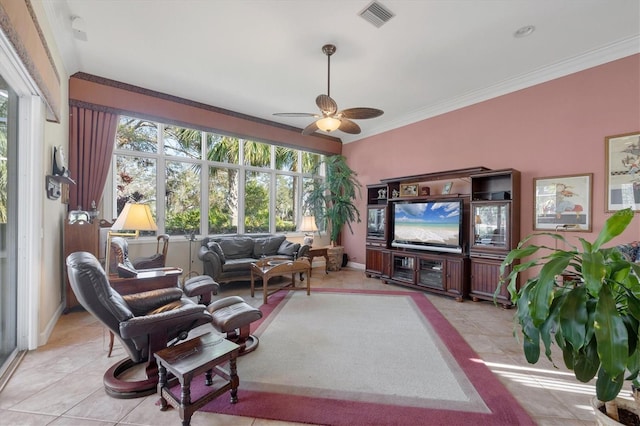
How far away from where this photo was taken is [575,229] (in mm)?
3648

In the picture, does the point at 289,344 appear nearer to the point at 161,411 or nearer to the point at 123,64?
the point at 161,411

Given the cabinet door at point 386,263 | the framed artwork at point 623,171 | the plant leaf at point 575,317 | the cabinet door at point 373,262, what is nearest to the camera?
the plant leaf at point 575,317

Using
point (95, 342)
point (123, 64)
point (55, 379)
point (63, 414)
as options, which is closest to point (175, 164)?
point (123, 64)

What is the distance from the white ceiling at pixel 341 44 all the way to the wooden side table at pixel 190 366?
119 inches

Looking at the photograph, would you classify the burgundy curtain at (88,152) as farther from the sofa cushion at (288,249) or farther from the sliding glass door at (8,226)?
the sofa cushion at (288,249)

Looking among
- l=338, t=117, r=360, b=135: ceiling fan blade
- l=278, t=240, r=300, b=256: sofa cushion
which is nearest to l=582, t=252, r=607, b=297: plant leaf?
l=338, t=117, r=360, b=135: ceiling fan blade

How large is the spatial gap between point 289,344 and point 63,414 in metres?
1.68

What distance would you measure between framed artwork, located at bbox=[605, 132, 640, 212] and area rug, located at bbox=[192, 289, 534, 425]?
8.10 ft

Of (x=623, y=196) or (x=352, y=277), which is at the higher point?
(x=623, y=196)

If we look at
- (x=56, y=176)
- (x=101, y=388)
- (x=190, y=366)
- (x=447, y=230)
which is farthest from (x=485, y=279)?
(x=56, y=176)

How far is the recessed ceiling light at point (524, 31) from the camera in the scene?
309cm

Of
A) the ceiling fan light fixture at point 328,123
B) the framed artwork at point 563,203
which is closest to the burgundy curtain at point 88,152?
the ceiling fan light fixture at point 328,123

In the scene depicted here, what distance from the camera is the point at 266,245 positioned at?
5.80 meters

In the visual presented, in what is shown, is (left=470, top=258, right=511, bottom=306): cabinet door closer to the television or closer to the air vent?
the television
